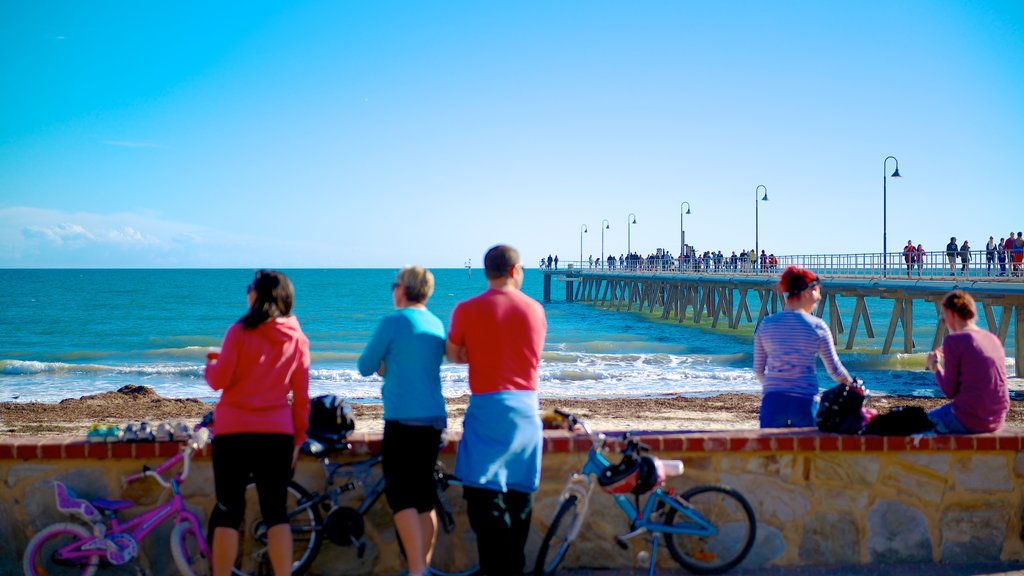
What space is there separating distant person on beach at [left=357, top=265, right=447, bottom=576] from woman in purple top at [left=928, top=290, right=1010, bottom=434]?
2.39m

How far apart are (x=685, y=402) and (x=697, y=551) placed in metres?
12.8

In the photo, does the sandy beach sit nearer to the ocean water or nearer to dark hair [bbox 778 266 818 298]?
the ocean water

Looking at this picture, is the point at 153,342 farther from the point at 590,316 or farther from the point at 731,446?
the point at 731,446

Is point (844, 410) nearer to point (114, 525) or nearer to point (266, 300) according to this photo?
point (266, 300)

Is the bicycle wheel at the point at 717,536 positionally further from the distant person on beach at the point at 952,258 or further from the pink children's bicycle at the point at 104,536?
the distant person on beach at the point at 952,258

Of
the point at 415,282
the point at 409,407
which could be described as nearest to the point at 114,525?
the point at 409,407

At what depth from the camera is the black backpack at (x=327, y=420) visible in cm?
411

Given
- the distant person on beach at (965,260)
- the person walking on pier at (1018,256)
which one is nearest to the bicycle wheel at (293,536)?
the person walking on pier at (1018,256)

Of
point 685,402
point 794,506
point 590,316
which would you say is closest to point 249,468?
point 794,506

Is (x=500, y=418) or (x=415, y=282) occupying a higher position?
(x=415, y=282)

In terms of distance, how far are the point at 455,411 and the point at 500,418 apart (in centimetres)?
1186

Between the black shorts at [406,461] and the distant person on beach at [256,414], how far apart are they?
0.40 m

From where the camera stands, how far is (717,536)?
4.36m


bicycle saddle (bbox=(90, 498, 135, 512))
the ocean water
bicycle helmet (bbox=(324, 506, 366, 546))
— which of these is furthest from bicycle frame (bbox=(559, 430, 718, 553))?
the ocean water
